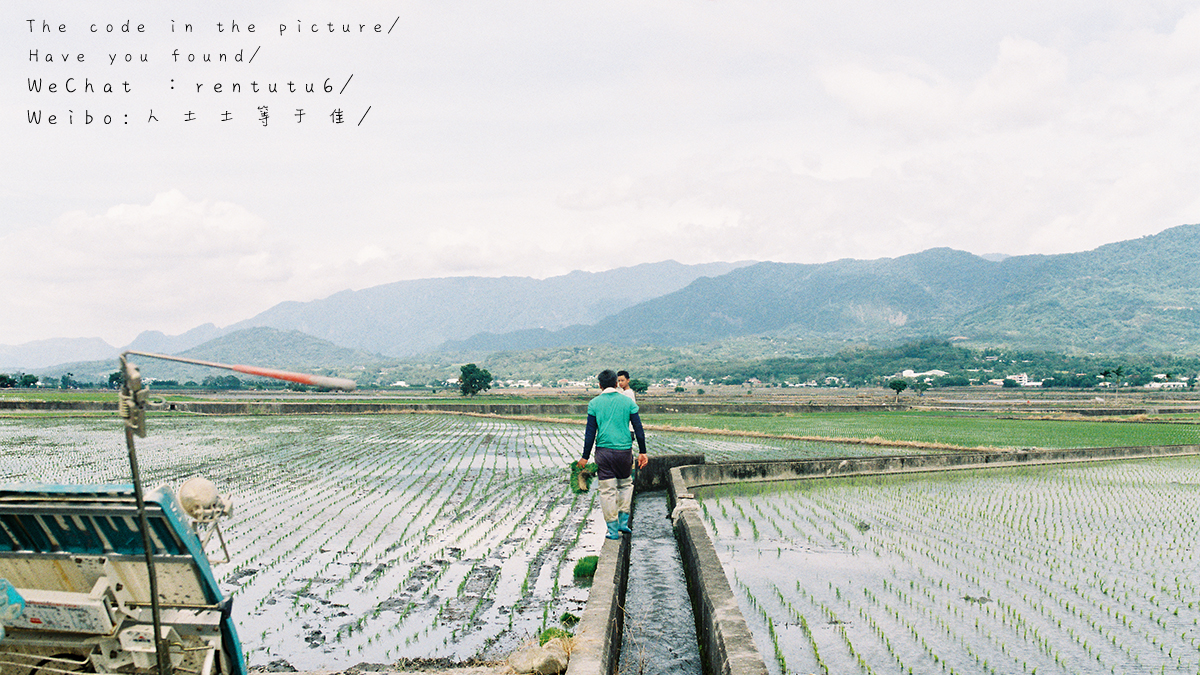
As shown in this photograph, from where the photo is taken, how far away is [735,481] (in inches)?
624

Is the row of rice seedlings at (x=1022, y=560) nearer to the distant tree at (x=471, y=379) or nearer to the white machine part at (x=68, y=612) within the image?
the white machine part at (x=68, y=612)

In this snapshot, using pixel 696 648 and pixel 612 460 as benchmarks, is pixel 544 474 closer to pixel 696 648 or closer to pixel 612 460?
pixel 612 460

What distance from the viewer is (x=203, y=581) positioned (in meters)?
4.10

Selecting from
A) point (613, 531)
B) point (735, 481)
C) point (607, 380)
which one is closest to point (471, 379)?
point (735, 481)

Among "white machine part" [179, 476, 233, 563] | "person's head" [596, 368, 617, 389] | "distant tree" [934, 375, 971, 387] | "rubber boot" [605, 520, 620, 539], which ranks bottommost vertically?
"distant tree" [934, 375, 971, 387]

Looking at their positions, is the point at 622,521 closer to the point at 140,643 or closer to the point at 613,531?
the point at 613,531

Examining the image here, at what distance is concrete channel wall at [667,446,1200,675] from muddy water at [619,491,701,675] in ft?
0.46

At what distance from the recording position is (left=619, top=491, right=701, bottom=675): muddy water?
563cm

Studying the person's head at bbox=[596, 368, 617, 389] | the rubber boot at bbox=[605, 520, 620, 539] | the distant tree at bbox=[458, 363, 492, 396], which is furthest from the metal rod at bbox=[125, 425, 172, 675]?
the distant tree at bbox=[458, 363, 492, 396]

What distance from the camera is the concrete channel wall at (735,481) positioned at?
4.75 m

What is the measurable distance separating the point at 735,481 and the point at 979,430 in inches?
791

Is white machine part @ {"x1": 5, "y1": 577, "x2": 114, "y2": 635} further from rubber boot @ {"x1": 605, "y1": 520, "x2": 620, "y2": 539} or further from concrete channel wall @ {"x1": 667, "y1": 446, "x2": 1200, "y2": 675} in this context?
rubber boot @ {"x1": 605, "y1": 520, "x2": 620, "y2": 539}

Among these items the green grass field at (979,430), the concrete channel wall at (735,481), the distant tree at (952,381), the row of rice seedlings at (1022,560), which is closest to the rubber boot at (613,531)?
the concrete channel wall at (735,481)

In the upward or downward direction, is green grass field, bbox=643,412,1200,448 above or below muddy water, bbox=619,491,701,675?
below
